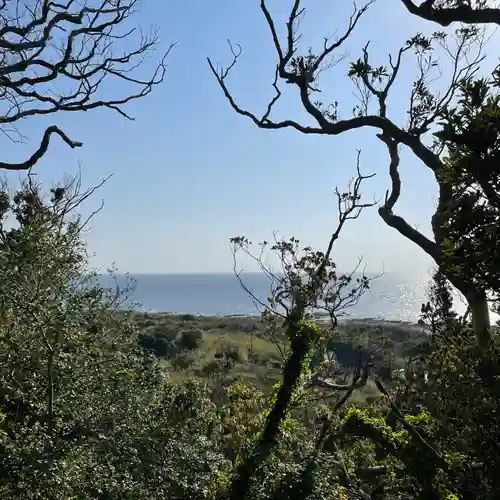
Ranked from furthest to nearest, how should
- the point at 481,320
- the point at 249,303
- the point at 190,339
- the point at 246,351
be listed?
1. the point at 249,303
2. the point at 190,339
3. the point at 246,351
4. the point at 481,320

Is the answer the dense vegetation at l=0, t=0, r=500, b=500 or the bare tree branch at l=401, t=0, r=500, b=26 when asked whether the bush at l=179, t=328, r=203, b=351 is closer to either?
the dense vegetation at l=0, t=0, r=500, b=500

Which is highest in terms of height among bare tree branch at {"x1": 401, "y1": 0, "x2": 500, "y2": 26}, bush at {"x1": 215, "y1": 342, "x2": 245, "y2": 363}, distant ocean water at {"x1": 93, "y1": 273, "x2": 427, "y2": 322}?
bare tree branch at {"x1": 401, "y1": 0, "x2": 500, "y2": 26}

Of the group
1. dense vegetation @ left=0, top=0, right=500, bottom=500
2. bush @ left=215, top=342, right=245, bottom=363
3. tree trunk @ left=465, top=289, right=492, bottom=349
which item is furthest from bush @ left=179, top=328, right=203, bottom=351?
tree trunk @ left=465, top=289, right=492, bottom=349

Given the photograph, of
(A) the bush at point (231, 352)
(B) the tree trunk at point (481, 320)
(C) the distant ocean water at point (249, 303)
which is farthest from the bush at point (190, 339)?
(B) the tree trunk at point (481, 320)

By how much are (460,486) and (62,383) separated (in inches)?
164

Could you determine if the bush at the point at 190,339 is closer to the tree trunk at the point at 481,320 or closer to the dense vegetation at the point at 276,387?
the dense vegetation at the point at 276,387

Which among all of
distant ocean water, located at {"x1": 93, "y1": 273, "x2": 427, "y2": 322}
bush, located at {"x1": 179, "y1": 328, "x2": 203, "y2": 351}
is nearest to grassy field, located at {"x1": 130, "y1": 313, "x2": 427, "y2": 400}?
bush, located at {"x1": 179, "y1": 328, "x2": 203, "y2": 351}

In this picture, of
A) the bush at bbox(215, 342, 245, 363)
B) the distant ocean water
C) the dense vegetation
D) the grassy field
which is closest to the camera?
the dense vegetation

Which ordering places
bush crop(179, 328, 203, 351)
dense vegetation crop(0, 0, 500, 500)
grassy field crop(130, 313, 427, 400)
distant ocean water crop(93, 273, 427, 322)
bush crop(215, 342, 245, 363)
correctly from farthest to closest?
bush crop(179, 328, 203, 351), bush crop(215, 342, 245, 363), grassy field crop(130, 313, 427, 400), distant ocean water crop(93, 273, 427, 322), dense vegetation crop(0, 0, 500, 500)

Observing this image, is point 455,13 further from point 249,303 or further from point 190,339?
point 249,303

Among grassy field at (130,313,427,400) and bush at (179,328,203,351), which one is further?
bush at (179,328,203,351)

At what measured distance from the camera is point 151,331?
87.0 ft

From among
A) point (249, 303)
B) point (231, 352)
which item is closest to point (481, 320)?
point (231, 352)

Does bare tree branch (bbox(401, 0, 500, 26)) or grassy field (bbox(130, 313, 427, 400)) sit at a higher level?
bare tree branch (bbox(401, 0, 500, 26))
